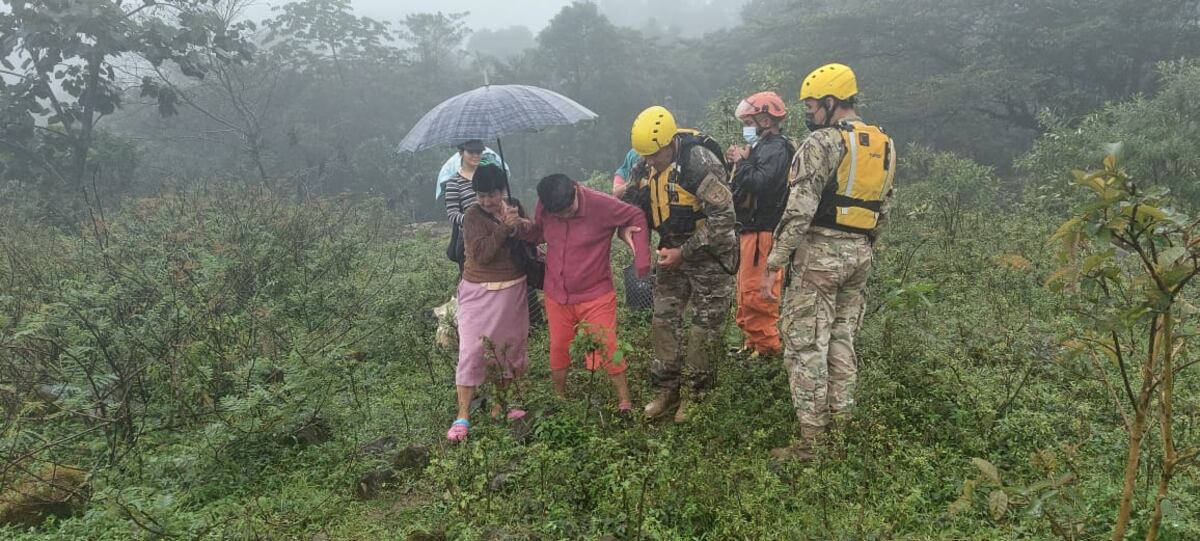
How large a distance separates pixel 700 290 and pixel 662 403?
79 centimetres

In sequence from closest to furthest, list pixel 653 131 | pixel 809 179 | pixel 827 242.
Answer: pixel 809 179
pixel 827 242
pixel 653 131

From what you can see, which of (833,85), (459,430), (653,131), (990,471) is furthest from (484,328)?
(990,471)

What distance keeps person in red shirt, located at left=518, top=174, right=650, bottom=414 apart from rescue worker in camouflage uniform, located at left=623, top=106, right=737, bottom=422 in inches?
8.6

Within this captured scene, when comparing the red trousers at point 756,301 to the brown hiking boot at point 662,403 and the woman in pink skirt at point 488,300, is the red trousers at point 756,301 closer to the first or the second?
the brown hiking boot at point 662,403

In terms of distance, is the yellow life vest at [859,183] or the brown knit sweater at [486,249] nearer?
the yellow life vest at [859,183]

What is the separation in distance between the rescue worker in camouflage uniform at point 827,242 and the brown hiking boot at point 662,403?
2.63 ft

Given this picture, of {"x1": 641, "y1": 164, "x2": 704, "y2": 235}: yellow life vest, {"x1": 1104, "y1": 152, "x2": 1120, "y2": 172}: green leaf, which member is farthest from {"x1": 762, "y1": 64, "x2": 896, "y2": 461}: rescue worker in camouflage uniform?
{"x1": 1104, "y1": 152, "x2": 1120, "y2": 172}: green leaf

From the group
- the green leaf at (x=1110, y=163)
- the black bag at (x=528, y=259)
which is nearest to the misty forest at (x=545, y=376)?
the green leaf at (x=1110, y=163)

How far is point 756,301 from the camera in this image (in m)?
4.79

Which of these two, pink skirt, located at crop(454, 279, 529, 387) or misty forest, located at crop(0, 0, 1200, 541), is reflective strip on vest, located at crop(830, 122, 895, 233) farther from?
pink skirt, located at crop(454, 279, 529, 387)

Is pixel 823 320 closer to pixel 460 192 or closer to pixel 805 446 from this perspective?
pixel 805 446

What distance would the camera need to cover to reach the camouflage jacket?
3.29 m

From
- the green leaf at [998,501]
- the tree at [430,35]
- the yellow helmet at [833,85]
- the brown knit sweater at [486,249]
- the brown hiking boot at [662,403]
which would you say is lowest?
the brown hiking boot at [662,403]

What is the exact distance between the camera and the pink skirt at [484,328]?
4020mm
